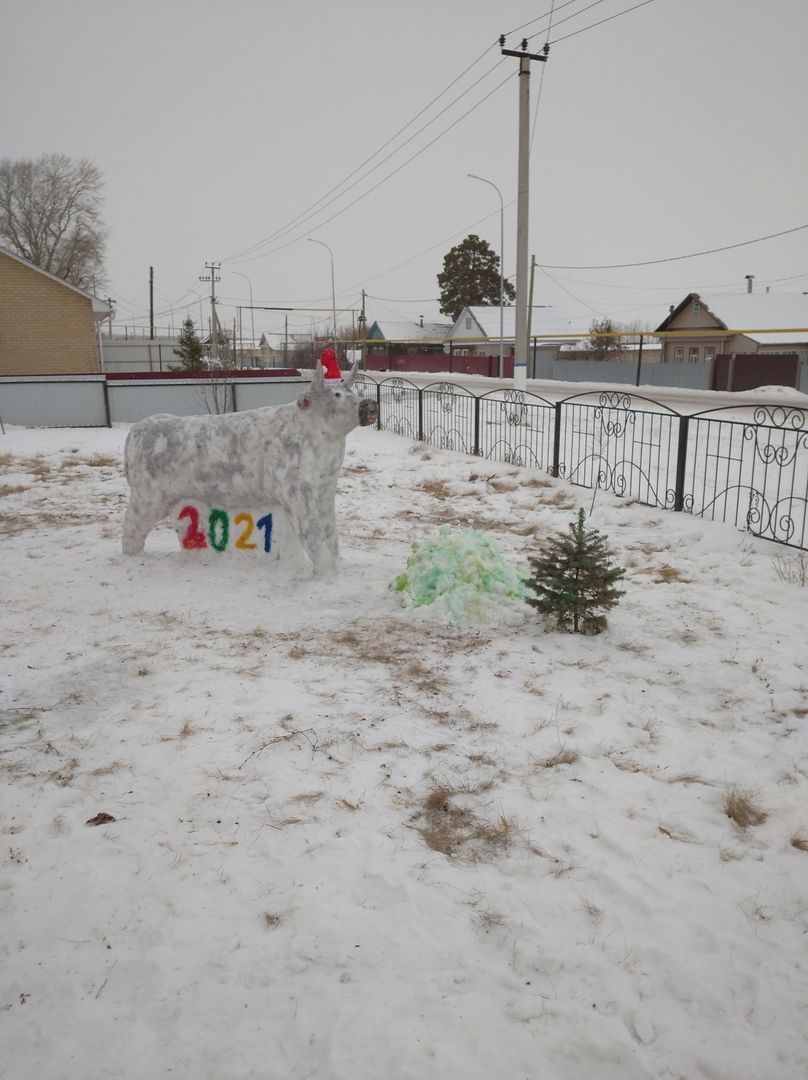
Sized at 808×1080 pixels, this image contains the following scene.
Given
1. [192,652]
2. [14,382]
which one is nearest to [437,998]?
[192,652]

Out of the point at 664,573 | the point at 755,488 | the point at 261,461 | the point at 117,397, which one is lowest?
the point at 664,573

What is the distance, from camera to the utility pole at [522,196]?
16.1 m

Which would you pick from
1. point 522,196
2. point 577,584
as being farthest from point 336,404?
point 522,196

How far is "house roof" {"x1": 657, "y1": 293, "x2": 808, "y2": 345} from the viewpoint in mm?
32688

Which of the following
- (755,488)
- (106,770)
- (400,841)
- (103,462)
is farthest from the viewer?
(103,462)

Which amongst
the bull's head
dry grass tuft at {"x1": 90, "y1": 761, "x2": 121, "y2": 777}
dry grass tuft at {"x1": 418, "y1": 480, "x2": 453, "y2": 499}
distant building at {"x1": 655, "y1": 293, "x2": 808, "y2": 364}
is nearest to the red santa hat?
the bull's head

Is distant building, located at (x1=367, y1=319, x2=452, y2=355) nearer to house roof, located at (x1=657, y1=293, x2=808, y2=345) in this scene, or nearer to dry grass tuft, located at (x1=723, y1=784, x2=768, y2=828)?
house roof, located at (x1=657, y1=293, x2=808, y2=345)

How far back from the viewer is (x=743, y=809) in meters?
3.53

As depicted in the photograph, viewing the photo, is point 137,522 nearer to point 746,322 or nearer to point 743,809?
point 743,809

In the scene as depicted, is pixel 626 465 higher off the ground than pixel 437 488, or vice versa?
pixel 626 465

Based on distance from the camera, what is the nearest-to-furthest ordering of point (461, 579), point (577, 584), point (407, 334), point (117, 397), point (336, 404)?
point (577, 584) → point (461, 579) → point (336, 404) → point (117, 397) → point (407, 334)

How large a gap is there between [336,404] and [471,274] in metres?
52.6

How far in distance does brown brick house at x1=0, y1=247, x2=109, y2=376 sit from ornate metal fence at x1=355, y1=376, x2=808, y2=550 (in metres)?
11.3

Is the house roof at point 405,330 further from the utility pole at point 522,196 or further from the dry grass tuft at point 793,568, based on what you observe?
the dry grass tuft at point 793,568
